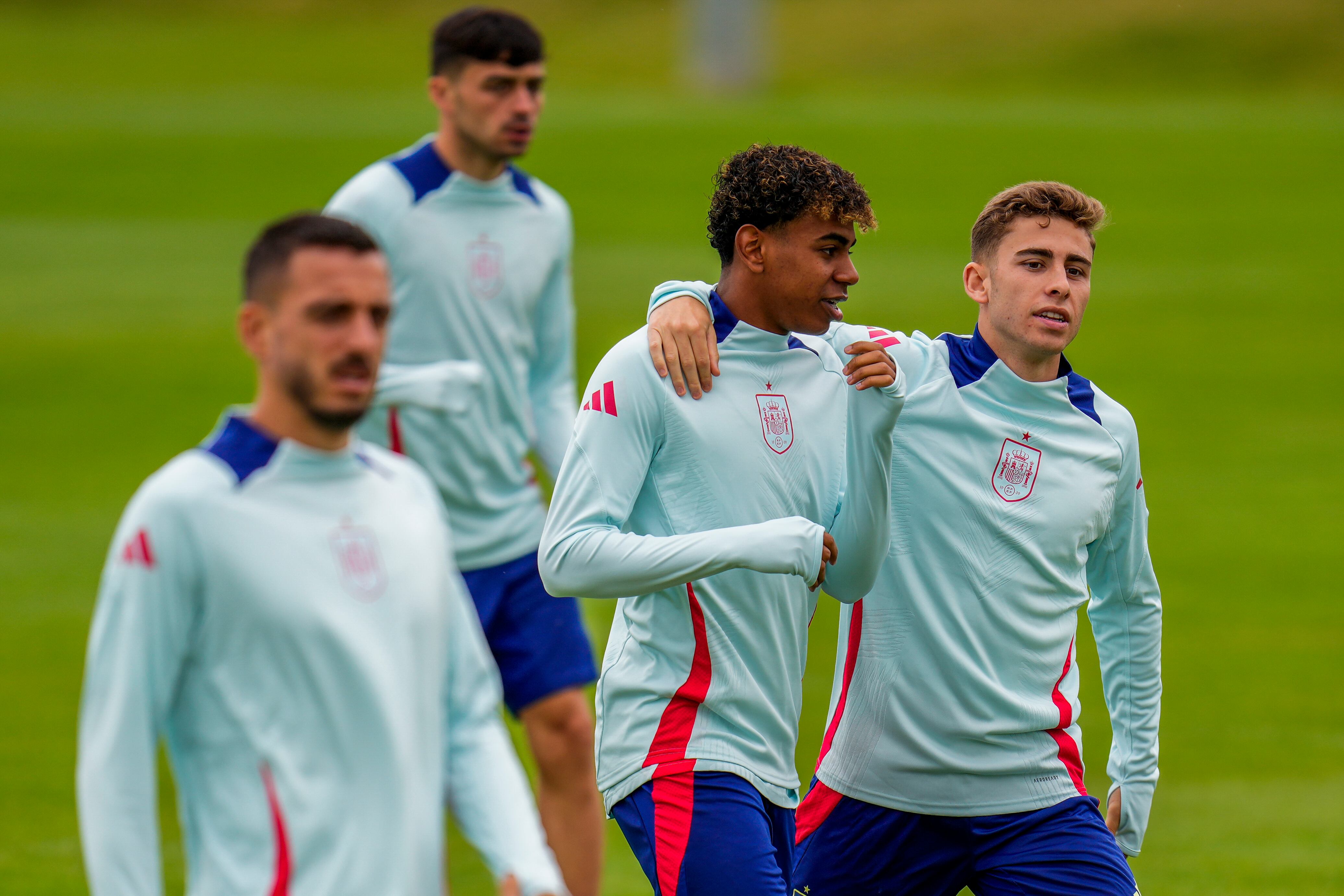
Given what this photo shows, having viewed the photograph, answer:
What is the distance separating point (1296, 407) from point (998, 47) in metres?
38.1

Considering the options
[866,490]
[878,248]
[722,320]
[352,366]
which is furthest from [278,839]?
[878,248]

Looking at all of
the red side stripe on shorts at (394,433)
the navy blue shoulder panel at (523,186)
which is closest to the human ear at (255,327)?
the red side stripe on shorts at (394,433)

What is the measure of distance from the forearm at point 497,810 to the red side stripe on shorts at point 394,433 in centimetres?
357

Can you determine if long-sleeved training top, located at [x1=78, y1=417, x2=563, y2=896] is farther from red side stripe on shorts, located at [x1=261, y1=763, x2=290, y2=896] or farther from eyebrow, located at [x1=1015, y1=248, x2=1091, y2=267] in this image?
eyebrow, located at [x1=1015, y1=248, x2=1091, y2=267]

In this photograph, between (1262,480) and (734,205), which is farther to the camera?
(1262,480)

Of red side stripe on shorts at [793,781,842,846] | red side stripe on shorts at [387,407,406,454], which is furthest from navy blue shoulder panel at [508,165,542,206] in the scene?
red side stripe on shorts at [793,781,842,846]

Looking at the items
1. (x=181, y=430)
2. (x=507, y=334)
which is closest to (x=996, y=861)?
(x=507, y=334)

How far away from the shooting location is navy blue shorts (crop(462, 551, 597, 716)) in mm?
6988

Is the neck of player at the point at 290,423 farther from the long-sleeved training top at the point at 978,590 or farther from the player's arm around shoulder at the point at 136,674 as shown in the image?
the long-sleeved training top at the point at 978,590

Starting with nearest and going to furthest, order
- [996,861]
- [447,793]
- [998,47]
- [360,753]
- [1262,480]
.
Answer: [360,753]
[447,793]
[996,861]
[1262,480]
[998,47]

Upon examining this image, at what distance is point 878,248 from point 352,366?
29.8 m

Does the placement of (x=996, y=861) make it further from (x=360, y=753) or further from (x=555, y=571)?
(x=360, y=753)

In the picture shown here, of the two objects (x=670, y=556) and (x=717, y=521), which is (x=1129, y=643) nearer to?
(x=717, y=521)

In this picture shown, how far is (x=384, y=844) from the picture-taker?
3.44 metres
